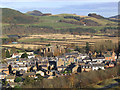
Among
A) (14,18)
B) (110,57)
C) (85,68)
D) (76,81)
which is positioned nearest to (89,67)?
(85,68)

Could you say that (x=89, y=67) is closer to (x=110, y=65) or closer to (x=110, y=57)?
(x=110, y=65)

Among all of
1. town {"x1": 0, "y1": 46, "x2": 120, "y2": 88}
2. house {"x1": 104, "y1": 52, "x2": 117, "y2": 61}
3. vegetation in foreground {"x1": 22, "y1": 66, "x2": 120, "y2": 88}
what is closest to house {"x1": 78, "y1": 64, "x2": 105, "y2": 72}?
town {"x1": 0, "y1": 46, "x2": 120, "y2": 88}

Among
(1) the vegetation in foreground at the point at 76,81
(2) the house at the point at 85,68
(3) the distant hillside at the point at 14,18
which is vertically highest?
(3) the distant hillside at the point at 14,18

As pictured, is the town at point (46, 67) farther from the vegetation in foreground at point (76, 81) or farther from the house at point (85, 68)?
the vegetation in foreground at point (76, 81)

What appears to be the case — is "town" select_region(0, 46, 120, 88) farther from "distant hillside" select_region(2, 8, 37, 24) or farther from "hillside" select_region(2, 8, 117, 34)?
"distant hillside" select_region(2, 8, 37, 24)

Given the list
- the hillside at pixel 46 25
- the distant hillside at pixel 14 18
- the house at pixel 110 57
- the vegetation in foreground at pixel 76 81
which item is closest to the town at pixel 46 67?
the house at pixel 110 57

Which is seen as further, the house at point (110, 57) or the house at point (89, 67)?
the house at point (110, 57)

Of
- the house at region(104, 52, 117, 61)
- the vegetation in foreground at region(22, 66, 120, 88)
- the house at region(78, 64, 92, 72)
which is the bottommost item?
the house at region(104, 52, 117, 61)

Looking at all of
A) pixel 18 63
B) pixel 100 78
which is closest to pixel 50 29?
pixel 18 63

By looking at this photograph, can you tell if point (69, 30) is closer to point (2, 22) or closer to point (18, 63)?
point (2, 22)

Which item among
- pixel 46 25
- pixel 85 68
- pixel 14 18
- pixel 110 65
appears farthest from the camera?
pixel 14 18

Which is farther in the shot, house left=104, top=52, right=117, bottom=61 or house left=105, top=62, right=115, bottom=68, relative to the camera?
house left=104, top=52, right=117, bottom=61

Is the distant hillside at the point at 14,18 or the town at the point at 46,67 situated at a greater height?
the distant hillside at the point at 14,18
